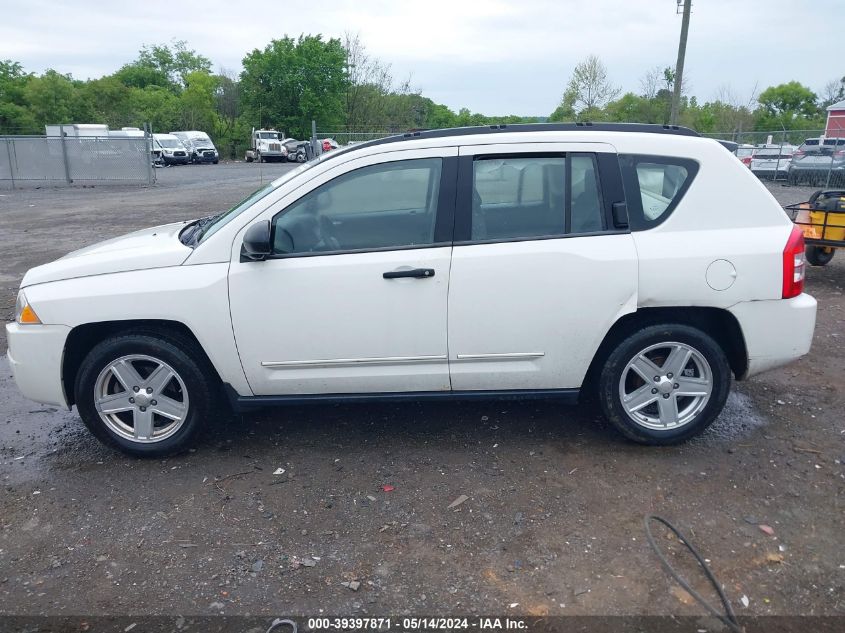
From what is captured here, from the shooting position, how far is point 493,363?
4.00 metres

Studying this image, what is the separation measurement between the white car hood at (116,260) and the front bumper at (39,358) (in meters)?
0.32

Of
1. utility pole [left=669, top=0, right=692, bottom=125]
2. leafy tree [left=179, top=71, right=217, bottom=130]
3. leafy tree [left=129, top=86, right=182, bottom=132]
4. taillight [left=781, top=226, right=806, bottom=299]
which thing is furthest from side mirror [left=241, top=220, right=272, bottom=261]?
leafy tree [left=179, top=71, right=217, bottom=130]

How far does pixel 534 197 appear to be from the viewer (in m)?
4.01

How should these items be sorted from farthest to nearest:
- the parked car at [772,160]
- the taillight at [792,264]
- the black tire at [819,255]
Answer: the parked car at [772,160] < the black tire at [819,255] < the taillight at [792,264]

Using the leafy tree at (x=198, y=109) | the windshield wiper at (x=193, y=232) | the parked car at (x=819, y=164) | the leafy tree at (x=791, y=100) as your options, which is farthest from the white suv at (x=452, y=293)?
the leafy tree at (x=791, y=100)

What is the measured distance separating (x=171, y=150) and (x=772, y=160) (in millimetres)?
35096

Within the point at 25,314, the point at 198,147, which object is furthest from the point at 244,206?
the point at 198,147

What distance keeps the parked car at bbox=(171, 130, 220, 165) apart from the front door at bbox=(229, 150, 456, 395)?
45.2 metres

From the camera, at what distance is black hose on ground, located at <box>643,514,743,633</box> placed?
2730mm

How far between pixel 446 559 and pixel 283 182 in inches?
92.7

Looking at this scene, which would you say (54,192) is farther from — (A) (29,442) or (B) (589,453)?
(B) (589,453)

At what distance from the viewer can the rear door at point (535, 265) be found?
12.6 feet

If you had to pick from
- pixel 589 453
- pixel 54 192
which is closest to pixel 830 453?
pixel 589 453

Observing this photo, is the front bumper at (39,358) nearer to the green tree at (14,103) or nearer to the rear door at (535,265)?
the rear door at (535,265)
